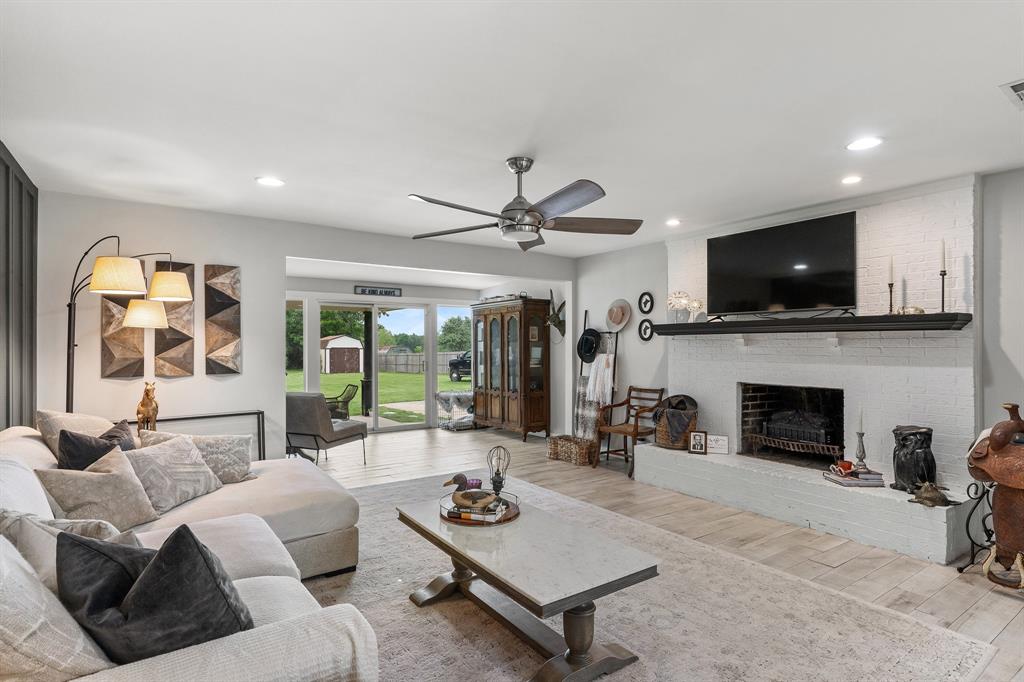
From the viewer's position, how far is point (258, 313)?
183 inches

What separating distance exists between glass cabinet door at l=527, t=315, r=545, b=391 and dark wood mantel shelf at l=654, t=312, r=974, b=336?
2.34m

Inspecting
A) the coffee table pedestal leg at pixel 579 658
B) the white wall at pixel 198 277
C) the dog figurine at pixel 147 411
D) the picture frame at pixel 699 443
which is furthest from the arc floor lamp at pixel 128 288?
the picture frame at pixel 699 443

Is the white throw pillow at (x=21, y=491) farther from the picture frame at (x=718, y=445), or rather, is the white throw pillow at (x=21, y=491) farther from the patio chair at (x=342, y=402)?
the patio chair at (x=342, y=402)

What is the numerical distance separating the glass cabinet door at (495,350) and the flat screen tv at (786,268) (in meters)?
3.44

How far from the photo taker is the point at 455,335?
8859mm

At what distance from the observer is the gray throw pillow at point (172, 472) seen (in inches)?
110

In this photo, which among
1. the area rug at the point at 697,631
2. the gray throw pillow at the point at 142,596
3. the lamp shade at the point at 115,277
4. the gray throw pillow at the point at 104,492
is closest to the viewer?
the gray throw pillow at the point at 142,596

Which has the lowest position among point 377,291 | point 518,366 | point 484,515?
point 484,515

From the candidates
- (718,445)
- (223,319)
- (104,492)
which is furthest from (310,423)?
(718,445)

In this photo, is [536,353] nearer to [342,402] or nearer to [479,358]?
[479,358]

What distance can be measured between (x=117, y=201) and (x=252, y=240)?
956 millimetres

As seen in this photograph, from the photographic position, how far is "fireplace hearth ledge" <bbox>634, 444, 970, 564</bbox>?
3326mm

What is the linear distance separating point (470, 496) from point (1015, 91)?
10.2ft

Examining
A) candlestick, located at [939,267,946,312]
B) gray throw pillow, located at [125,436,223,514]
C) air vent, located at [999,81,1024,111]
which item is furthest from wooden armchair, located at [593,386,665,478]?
gray throw pillow, located at [125,436,223,514]
